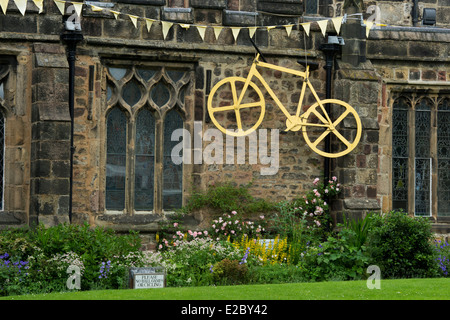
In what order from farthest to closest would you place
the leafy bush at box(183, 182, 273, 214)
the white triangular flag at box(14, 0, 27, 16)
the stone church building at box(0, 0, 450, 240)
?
the leafy bush at box(183, 182, 273, 214), the stone church building at box(0, 0, 450, 240), the white triangular flag at box(14, 0, 27, 16)

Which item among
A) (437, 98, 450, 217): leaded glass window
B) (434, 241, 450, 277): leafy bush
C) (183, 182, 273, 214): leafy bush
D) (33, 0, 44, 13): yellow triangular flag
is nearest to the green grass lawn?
(434, 241, 450, 277): leafy bush

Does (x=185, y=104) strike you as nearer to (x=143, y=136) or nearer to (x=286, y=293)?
(x=143, y=136)

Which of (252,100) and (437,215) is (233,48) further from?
(437,215)

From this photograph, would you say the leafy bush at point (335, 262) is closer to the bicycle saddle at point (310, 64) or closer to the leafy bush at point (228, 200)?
the leafy bush at point (228, 200)

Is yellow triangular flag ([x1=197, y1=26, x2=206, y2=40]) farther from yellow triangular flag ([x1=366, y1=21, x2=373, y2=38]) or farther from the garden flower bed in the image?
the garden flower bed

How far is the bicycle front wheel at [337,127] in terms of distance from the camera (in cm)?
1688

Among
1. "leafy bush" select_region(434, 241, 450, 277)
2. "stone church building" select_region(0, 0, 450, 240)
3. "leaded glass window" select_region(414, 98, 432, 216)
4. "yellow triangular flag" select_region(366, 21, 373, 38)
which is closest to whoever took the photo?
"leafy bush" select_region(434, 241, 450, 277)

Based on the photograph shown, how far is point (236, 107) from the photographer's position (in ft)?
54.6

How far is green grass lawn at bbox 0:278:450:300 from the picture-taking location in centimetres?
1082

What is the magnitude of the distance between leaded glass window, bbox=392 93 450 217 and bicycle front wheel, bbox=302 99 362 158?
1.58 meters

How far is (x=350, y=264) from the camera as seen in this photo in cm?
1410

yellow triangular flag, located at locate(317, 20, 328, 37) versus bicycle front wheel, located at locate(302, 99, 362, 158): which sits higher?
yellow triangular flag, located at locate(317, 20, 328, 37)

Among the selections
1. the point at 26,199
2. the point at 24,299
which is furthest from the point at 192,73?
the point at 24,299

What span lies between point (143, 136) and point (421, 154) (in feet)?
18.9
